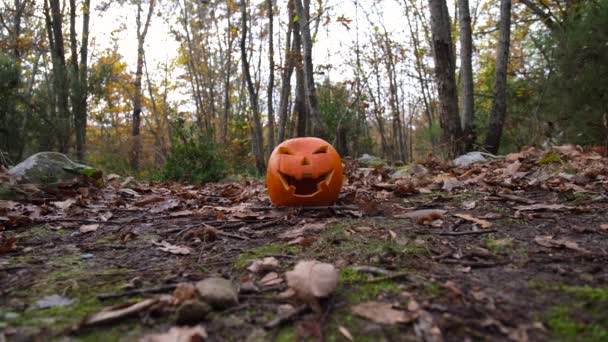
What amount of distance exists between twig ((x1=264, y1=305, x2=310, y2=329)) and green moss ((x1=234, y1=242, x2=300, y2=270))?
49cm

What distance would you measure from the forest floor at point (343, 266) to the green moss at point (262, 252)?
10 mm

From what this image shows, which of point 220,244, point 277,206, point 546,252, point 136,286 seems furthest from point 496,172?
point 136,286

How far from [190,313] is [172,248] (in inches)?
34.8

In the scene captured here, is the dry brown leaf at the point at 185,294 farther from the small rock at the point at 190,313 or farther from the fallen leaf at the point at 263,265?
the fallen leaf at the point at 263,265

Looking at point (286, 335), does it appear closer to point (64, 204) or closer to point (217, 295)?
point (217, 295)

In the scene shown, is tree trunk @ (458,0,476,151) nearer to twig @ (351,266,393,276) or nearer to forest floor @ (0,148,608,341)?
forest floor @ (0,148,608,341)

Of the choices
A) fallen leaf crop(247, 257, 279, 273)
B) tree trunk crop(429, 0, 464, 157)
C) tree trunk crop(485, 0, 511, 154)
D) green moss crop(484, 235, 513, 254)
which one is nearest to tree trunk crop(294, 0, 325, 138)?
tree trunk crop(429, 0, 464, 157)

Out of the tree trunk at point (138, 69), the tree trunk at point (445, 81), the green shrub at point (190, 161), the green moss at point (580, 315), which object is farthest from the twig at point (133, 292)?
the tree trunk at point (138, 69)

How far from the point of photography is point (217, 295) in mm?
1187

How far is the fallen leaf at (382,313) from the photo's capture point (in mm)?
1084

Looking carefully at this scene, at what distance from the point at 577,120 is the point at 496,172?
2942mm

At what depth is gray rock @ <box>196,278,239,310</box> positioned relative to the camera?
1.17 metres

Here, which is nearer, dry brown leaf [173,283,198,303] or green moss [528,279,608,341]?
green moss [528,279,608,341]

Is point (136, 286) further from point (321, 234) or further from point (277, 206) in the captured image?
point (277, 206)
